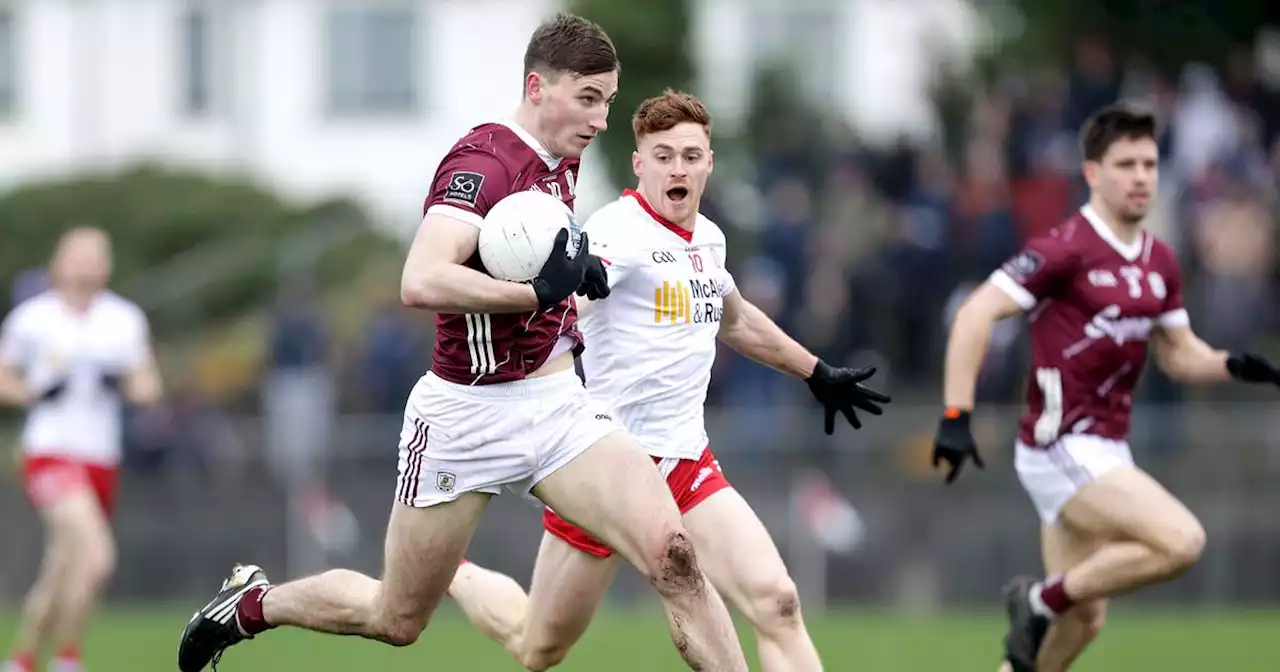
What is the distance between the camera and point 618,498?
24.6 feet

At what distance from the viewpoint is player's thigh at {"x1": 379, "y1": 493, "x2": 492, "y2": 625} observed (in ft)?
25.3

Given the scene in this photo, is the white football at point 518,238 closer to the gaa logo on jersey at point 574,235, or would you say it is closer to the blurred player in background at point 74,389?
the gaa logo on jersey at point 574,235

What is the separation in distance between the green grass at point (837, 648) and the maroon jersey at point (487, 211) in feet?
16.3

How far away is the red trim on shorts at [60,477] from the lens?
12.4 m

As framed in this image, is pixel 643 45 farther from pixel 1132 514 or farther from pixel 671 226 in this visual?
pixel 671 226

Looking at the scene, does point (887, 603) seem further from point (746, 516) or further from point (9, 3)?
point (9, 3)

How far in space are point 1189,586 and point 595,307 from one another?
10.1 meters

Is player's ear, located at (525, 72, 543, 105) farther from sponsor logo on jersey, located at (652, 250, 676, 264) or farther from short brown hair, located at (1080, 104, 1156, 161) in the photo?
short brown hair, located at (1080, 104, 1156, 161)

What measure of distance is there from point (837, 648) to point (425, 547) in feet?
20.7

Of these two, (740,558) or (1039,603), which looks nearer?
(740,558)

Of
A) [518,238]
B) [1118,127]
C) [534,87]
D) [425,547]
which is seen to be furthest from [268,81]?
[518,238]

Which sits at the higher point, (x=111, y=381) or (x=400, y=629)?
(x=400, y=629)

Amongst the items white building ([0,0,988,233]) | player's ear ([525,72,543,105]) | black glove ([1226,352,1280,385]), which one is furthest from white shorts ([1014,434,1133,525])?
white building ([0,0,988,233])

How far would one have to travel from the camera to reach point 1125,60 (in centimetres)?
2022
